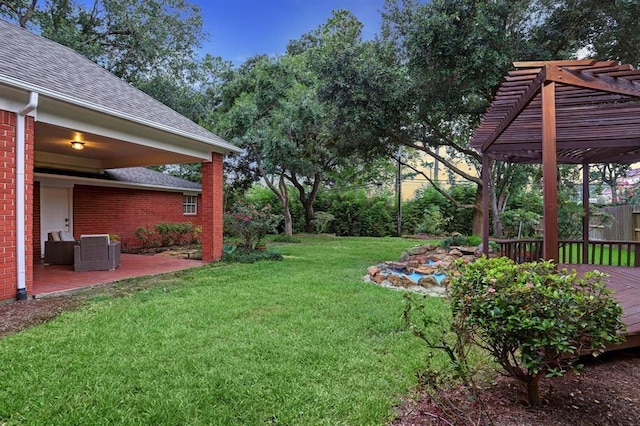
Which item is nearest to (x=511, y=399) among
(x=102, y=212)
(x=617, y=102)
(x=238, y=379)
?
(x=238, y=379)

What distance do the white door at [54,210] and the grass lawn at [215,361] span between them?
21.4ft

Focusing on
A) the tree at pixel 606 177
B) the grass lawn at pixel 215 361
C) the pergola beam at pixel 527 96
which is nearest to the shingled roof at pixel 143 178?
the grass lawn at pixel 215 361

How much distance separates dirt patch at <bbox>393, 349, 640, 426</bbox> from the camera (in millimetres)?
2115

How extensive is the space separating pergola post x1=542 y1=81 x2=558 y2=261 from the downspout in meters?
6.24

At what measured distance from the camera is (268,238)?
619 inches

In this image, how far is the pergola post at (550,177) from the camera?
9.37 ft

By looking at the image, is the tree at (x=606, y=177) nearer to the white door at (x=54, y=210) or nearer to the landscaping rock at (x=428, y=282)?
the landscaping rock at (x=428, y=282)

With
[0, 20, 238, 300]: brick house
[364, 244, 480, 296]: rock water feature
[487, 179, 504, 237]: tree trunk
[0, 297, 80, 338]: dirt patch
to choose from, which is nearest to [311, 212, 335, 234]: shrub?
[0, 20, 238, 300]: brick house

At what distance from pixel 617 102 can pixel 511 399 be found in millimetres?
4010

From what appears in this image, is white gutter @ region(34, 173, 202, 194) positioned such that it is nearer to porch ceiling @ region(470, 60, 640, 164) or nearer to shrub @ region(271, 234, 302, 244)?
shrub @ region(271, 234, 302, 244)

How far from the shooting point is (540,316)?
191cm

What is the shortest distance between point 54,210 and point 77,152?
181cm

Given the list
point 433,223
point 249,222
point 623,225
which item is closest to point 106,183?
point 249,222

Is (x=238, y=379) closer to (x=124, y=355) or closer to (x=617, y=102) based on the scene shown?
(x=124, y=355)
